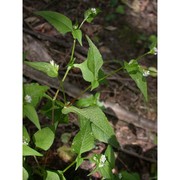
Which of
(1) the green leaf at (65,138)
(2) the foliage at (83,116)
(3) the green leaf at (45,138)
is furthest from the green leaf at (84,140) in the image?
(1) the green leaf at (65,138)

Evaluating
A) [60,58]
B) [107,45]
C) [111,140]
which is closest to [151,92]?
[107,45]

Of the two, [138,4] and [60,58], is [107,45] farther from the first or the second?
[138,4]

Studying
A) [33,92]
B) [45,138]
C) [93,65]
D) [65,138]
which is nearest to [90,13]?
[93,65]

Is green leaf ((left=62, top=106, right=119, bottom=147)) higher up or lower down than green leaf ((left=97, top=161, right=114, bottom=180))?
higher up

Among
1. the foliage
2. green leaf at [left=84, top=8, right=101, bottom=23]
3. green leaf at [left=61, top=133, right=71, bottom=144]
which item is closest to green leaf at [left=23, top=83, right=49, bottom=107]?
the foliage

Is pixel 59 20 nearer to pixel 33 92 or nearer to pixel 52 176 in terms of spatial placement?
pixel 33 92

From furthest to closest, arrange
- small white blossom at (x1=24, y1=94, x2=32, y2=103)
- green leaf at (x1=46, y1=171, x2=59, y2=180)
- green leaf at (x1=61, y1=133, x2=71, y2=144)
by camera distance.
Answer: green leaf at (x1=61, y1=133, x2=71, y2=144) → green leaf at (x1=46, y1=171, x2=59, y2=180) → small white blossom at (x1=24, y1=94, x2=32, y2=103)

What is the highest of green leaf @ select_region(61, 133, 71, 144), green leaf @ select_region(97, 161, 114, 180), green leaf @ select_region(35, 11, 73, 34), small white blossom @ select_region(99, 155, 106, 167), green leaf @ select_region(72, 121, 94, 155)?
green leaf @ select_region(35, 11, 73, 34)

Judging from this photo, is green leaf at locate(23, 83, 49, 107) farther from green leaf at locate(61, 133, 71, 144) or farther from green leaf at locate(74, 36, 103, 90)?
green leaf at locate(61, 133, 71, 144)
